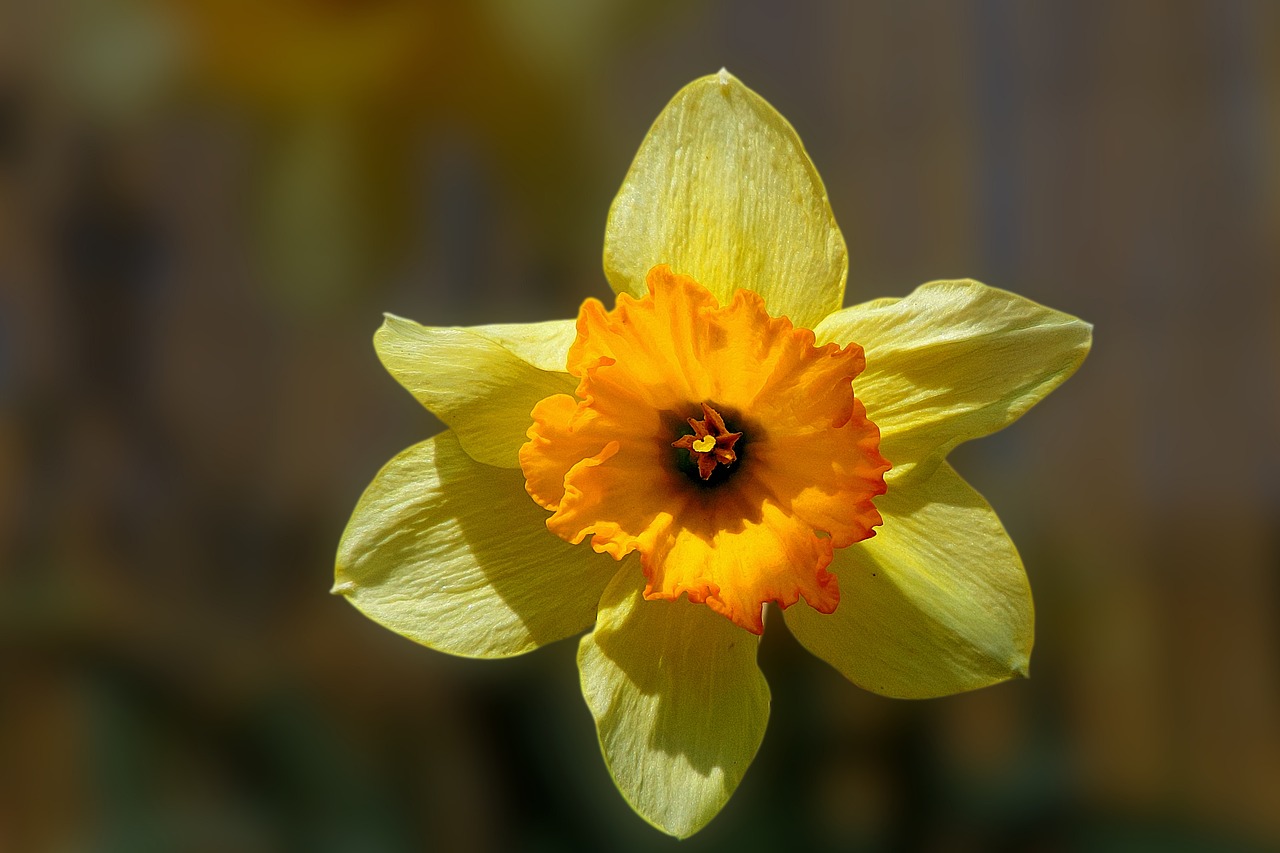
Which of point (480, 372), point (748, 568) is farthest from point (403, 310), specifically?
point (748, 568)

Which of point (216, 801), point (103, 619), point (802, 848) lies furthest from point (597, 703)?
point (103, 619)

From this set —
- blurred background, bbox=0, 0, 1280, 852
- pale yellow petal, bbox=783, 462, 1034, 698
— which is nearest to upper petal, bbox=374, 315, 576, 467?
pale yellow petal, bbox=783, 462, 1034, 698

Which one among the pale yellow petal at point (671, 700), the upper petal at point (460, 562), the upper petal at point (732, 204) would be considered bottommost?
the pale yellow petal at point (671, 700)

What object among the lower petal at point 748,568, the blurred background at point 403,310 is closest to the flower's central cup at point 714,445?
the lower petal at point 748,568

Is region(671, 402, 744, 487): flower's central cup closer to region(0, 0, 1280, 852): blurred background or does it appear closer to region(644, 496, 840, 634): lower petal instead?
region(644, 496, 840, 634): lower petal

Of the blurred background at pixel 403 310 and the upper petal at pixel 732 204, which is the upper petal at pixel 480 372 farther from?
the blurred background at pixel 403 310

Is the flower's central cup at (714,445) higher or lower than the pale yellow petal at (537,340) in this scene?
lower

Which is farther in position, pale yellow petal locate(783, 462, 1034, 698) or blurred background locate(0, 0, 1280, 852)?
blurred background locate(0, 0, 1280, 852)
